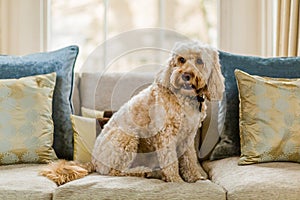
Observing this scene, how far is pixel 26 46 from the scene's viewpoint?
3.59 metres

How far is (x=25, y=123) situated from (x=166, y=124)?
72 centimetres

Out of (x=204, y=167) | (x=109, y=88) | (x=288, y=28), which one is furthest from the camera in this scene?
(x=288, y=28)

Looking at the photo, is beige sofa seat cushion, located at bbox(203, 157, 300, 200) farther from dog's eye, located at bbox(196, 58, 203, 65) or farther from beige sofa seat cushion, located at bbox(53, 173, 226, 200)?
dog's eye, located at bbox(196, 58, 203, 65)

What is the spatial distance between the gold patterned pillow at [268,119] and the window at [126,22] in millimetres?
1205

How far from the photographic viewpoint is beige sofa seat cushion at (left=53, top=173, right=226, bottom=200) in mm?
1972

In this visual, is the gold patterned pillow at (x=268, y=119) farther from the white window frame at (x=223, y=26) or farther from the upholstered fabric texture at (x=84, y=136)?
the white window frame at (x=223, y=26)

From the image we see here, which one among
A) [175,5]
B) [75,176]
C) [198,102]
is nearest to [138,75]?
[198,102]

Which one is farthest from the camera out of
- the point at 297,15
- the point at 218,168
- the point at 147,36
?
the point at 147,36

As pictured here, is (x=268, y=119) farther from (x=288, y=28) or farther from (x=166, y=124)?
(x=288, y=28)

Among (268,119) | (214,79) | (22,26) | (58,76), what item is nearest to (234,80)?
(268,119)

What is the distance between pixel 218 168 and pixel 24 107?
995 mm

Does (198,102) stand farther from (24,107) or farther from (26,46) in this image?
(26,46)

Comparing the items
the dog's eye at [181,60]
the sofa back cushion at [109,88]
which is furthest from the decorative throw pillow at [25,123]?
the dog's eye at [181,60]

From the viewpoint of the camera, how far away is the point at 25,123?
2.45m
